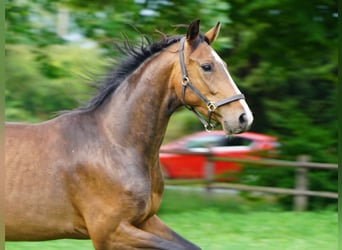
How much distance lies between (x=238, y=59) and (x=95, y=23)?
3.17 metres

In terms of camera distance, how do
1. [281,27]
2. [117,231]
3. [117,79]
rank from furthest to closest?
1. [281,27]
2. [117,79]
3. [117,231]

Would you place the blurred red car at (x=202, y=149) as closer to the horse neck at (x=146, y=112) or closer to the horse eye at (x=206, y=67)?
the horse neck at (x=146, y=112)

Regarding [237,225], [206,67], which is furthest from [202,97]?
[237,225]

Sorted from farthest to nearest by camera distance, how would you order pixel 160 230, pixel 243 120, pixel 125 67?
pixel 125 67 → pixel 160 230 → pixel 243 120

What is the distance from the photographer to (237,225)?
8.51 metres

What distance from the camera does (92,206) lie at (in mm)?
4426

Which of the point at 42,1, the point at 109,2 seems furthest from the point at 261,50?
the point at 42,1

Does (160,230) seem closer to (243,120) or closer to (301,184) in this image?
(243,120)

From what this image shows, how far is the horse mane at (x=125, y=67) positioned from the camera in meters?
4.71

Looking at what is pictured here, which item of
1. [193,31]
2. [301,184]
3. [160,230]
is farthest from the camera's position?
[301,184]

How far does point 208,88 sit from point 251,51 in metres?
6.44

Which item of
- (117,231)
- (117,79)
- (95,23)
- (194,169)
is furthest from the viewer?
(194,169)

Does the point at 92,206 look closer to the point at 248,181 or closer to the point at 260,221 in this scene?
the point at 260,221

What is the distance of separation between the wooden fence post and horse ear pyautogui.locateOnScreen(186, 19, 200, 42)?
604cm
